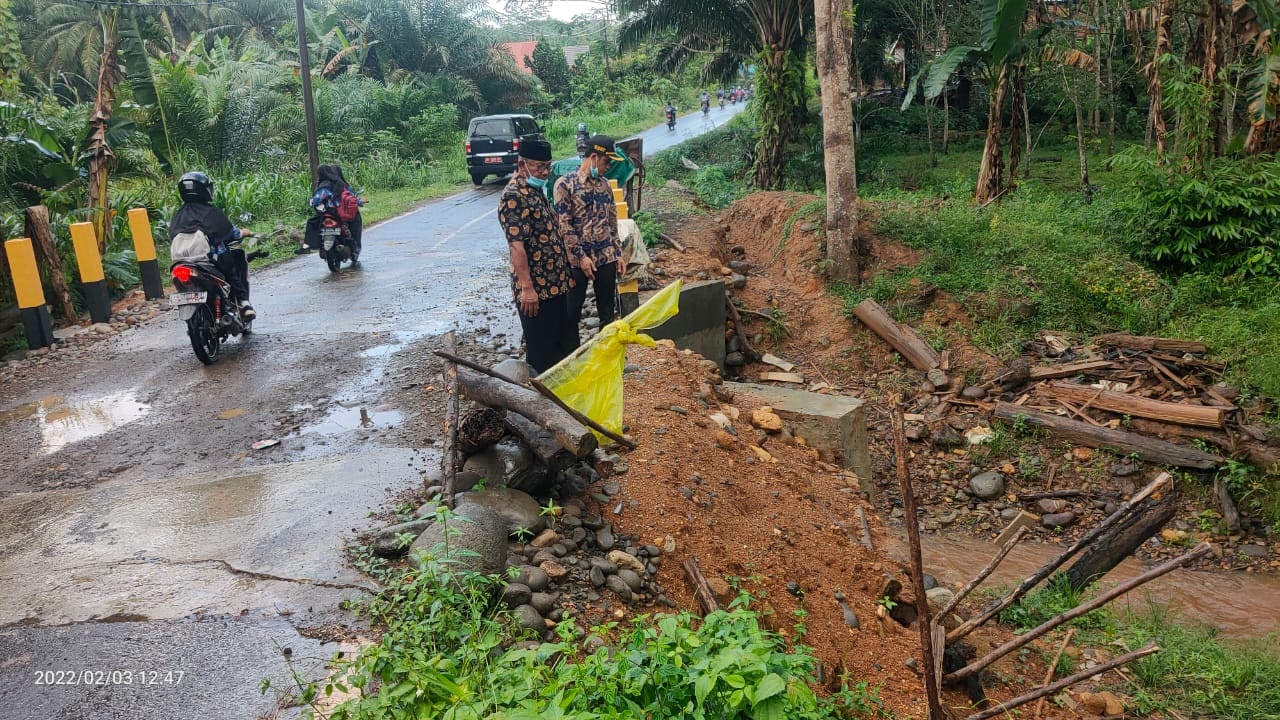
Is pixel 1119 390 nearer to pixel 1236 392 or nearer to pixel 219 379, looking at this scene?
Result: pixel 1236 392

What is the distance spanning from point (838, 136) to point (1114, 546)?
5.77 meters

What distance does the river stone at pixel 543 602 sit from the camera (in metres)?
3.88

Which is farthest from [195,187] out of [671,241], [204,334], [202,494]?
[671,241]

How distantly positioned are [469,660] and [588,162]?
3986 mm

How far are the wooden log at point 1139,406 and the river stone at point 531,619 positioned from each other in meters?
6.36

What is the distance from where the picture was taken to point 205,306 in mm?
7918

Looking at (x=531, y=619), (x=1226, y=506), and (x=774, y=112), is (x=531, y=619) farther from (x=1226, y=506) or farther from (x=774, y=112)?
(x=774, y=112)

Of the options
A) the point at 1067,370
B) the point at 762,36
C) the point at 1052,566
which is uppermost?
the point at 762,36

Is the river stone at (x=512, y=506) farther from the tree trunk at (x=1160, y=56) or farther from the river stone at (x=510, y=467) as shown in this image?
the tree trunk at (x=1160, y=56)

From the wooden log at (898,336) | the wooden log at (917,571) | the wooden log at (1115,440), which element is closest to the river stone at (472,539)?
the wooden log at (917,571)

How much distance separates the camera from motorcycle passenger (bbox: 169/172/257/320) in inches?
314

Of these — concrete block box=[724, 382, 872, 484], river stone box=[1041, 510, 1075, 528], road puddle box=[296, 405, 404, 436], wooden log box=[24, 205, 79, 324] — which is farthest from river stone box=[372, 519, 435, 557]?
wooden log box=[24, 205, 79, 324]

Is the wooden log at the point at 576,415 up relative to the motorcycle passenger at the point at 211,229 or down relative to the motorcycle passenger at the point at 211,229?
down

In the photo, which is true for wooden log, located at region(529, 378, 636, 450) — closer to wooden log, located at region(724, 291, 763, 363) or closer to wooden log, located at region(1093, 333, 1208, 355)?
wooden log, located at region(724, 291, 763, 363)
